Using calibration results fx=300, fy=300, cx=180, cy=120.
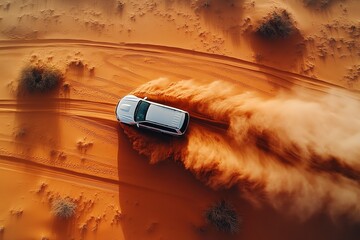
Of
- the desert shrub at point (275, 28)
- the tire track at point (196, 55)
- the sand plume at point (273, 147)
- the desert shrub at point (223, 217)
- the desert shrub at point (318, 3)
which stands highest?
the desert shrub at point (318, 3)

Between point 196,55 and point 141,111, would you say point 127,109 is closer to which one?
point 141,111

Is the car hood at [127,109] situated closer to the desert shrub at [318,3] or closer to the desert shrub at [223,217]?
the desert shrub at [223,217]

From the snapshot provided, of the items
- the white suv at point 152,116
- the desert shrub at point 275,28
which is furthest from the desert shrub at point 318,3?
the white suv at point 152,116

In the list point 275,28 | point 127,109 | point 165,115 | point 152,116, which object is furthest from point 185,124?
point 275,28

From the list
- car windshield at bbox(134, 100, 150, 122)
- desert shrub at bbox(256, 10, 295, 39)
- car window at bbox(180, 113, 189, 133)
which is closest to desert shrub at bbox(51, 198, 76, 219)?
car windshield at bbox(134, 100, 150, 122)

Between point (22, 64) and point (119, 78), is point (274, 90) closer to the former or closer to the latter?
point (119, 78)

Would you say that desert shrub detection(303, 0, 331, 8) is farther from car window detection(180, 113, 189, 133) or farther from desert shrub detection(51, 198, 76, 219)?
desert shrub detection(51, 198, 76, 219)
